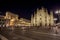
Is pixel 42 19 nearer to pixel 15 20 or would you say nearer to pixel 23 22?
pixel 23 22

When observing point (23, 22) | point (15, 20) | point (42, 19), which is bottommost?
point (23, 22)

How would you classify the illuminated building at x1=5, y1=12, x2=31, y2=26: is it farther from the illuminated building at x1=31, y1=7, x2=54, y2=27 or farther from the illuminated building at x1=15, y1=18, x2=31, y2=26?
the illuminated building at x1=31, y1=7, x2=54, y2=27

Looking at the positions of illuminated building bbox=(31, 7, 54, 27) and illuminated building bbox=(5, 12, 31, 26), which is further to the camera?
illuminated building bbox=(31, 7, 54, 27)

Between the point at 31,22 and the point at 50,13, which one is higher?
the point at 50,13

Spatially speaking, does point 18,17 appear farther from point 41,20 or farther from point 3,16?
point 41,20

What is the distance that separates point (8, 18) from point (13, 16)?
425 centimetres

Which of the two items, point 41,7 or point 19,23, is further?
point 41,7

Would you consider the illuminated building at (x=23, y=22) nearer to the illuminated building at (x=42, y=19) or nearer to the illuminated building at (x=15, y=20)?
the illuminated building at (x=15, y=20)

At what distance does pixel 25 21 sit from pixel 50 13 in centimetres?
1885

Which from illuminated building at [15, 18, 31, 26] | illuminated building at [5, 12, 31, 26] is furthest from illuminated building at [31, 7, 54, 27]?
illuminated building at [5, 12, 31, 26]

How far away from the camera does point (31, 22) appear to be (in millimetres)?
94438

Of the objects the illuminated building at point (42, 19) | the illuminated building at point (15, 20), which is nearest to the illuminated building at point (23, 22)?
the illuminated building at point (15, 20)

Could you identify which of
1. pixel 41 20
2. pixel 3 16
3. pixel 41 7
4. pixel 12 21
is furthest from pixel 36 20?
pixel 3 16

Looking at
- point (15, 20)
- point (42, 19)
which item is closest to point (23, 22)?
point (15, 20)
